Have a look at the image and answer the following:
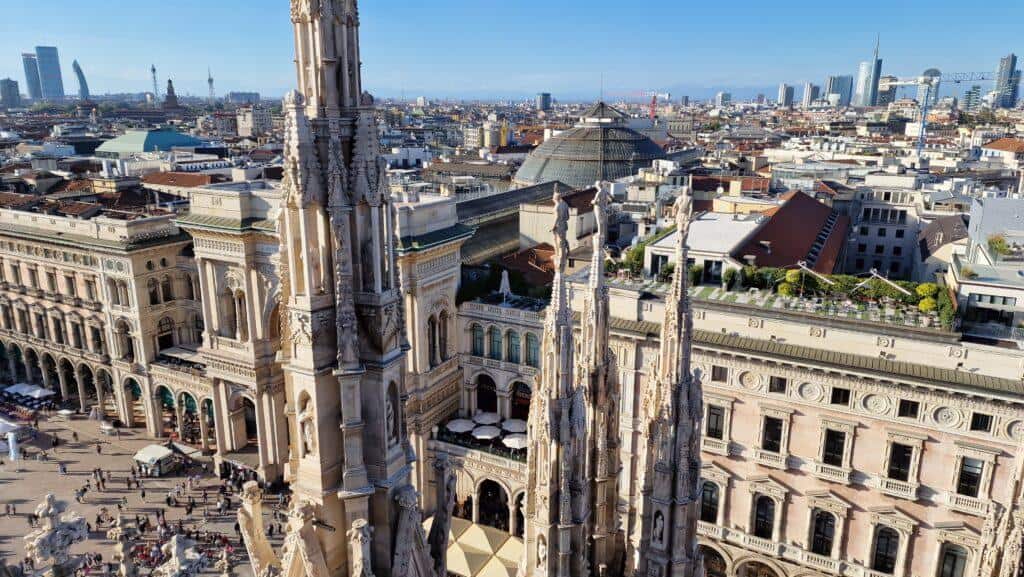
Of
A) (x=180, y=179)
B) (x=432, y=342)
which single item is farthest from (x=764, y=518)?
(x=180, y=179)

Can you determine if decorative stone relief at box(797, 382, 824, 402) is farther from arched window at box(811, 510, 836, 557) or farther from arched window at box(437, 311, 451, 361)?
arched window at box(437, 311, 451, 361)

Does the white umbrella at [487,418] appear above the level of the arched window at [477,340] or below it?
below

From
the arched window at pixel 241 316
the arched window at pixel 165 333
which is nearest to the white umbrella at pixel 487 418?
the arched window at pixel 241 316

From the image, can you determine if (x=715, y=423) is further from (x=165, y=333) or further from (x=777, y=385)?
(x=165, y=333)

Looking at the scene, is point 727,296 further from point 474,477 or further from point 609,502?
point 609,502

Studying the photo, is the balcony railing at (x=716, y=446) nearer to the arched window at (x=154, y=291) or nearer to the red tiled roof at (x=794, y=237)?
the red tiled roof at (x=794, y=237)

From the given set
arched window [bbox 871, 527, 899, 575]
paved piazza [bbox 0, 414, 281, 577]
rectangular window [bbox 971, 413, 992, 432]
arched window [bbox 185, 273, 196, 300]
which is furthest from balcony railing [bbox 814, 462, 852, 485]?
arched window [bbox 185, 273, 196, 300]
